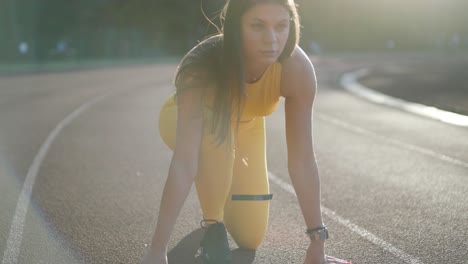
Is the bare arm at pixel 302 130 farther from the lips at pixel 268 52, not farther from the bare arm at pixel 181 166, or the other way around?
the bare arm at pixel 181 166

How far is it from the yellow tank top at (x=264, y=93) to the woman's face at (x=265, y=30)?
0.19 metres

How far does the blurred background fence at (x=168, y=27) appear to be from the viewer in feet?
140

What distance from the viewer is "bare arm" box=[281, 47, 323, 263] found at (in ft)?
13.4

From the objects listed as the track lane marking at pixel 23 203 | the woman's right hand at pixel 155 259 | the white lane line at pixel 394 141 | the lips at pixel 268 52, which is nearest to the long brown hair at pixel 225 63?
the lips at pixel 268 52

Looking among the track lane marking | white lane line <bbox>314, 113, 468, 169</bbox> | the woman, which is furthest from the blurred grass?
the woman

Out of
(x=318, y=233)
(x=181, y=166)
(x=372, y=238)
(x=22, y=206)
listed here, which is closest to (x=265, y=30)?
(x=181, y=166)

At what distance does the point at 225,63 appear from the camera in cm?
388

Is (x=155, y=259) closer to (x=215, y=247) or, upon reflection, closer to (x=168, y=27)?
(x=215, y=247)

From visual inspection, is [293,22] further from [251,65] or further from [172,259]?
[172,259]

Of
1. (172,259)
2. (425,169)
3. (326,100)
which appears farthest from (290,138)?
(326,100)

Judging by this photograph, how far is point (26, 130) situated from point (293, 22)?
26.6 feet

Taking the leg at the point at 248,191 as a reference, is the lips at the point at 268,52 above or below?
above

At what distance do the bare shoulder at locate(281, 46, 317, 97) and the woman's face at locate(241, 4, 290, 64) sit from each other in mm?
186

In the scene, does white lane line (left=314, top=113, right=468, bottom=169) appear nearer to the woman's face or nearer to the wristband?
the wristband
